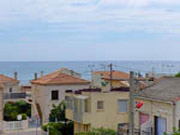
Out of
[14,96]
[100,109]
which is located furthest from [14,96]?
[100,109]

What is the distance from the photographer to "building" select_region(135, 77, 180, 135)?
28628 millimetres

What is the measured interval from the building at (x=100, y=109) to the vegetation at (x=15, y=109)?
9595 mm

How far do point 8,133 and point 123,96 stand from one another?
1074cm

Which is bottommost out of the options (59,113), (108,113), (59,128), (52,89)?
(59,128)

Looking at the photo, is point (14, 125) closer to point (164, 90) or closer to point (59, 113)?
point (59, 113)

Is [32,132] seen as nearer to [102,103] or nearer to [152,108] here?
[102,103]

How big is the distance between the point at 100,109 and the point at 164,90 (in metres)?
6.12

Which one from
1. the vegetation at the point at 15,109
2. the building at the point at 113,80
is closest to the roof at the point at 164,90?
the building at the point at 113,80

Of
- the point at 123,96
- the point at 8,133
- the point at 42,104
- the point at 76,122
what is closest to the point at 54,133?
the point at 76,122

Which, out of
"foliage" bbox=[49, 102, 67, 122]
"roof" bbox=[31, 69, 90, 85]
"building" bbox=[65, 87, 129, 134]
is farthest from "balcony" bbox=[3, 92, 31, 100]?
"building" bbox=[65, 87, 129, 134]

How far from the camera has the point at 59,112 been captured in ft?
145

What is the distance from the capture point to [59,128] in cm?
3769

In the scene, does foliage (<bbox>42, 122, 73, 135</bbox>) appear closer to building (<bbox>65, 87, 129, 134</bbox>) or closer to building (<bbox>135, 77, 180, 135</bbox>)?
building (<bbox>65, 87, 129, 134</bbox>)

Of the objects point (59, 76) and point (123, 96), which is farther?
point (59, 76)
